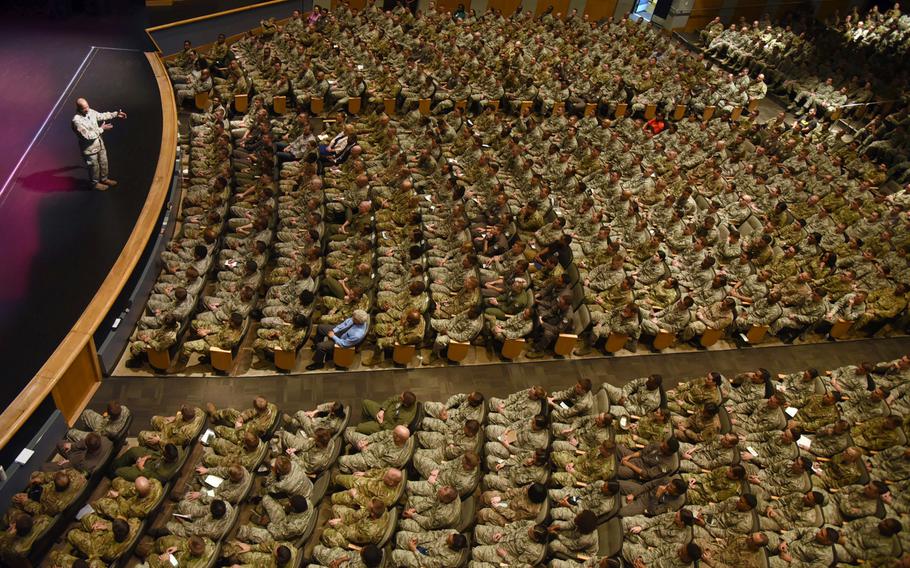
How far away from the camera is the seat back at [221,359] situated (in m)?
6.57

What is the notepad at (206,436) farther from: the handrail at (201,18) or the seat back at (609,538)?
the handrail at (201,18)

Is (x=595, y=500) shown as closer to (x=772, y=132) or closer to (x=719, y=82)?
(x=772, y=132)

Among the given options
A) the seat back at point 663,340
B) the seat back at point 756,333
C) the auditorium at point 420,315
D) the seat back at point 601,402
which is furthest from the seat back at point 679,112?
the seat back at point 601,402

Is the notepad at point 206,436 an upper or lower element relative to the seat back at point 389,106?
lower

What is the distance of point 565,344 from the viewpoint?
7473 mm

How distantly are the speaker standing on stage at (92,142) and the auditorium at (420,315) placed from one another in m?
0.04

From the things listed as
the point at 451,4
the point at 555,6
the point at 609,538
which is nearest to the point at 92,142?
the point at 609,538

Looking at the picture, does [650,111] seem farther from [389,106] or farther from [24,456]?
[24,456]

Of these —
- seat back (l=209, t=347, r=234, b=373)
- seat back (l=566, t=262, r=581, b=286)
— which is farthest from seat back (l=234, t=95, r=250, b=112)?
seat back (l=566, t=262, r=581, b=286)

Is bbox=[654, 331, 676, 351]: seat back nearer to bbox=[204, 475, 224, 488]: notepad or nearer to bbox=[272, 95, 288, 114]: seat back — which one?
bbox=[204, 475, 224, 488]: notepad

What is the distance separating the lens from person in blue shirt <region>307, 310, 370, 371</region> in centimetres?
686

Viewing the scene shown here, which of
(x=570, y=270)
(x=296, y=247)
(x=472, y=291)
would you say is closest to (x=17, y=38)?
(x=296, y=247)

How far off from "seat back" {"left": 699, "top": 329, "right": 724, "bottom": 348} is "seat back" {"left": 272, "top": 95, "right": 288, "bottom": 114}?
790 cm

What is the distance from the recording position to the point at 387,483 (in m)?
5.35
